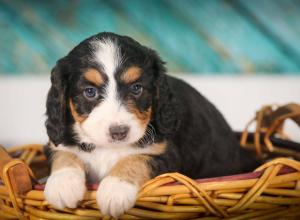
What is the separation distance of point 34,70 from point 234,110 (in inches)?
57.3

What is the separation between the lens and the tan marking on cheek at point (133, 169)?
78.2 inches

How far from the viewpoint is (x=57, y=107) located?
216 centimetres

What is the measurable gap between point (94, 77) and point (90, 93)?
8 centimetres

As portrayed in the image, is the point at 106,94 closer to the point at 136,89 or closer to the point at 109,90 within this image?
the point at 109,90

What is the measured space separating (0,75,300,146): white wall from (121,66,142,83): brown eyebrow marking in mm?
1074

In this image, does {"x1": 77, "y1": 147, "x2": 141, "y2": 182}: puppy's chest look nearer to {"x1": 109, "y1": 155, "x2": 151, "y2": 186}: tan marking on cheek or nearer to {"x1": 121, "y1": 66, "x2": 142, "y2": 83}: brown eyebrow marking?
{"x1": 109, "y1": 155, "x2": 151, "y2": 186}: tan marking on cheek

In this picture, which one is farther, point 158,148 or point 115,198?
point 158,148

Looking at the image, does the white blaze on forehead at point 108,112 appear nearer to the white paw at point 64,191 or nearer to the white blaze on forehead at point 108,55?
the white blaze on forehead at point 108,55

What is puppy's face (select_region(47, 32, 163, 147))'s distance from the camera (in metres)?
1.96

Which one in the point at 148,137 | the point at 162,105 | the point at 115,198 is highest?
the point at 162,105


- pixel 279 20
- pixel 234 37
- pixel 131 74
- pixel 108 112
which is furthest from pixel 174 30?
pixel 108 112

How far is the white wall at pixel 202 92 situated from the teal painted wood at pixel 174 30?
0.24 ft

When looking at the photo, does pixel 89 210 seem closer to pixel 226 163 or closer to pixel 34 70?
pixel 226 163

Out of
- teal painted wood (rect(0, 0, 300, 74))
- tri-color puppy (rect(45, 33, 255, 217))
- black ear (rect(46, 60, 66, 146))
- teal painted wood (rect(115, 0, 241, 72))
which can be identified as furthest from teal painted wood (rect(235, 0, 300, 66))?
black ear (rect(46, 60, 66, 146))
